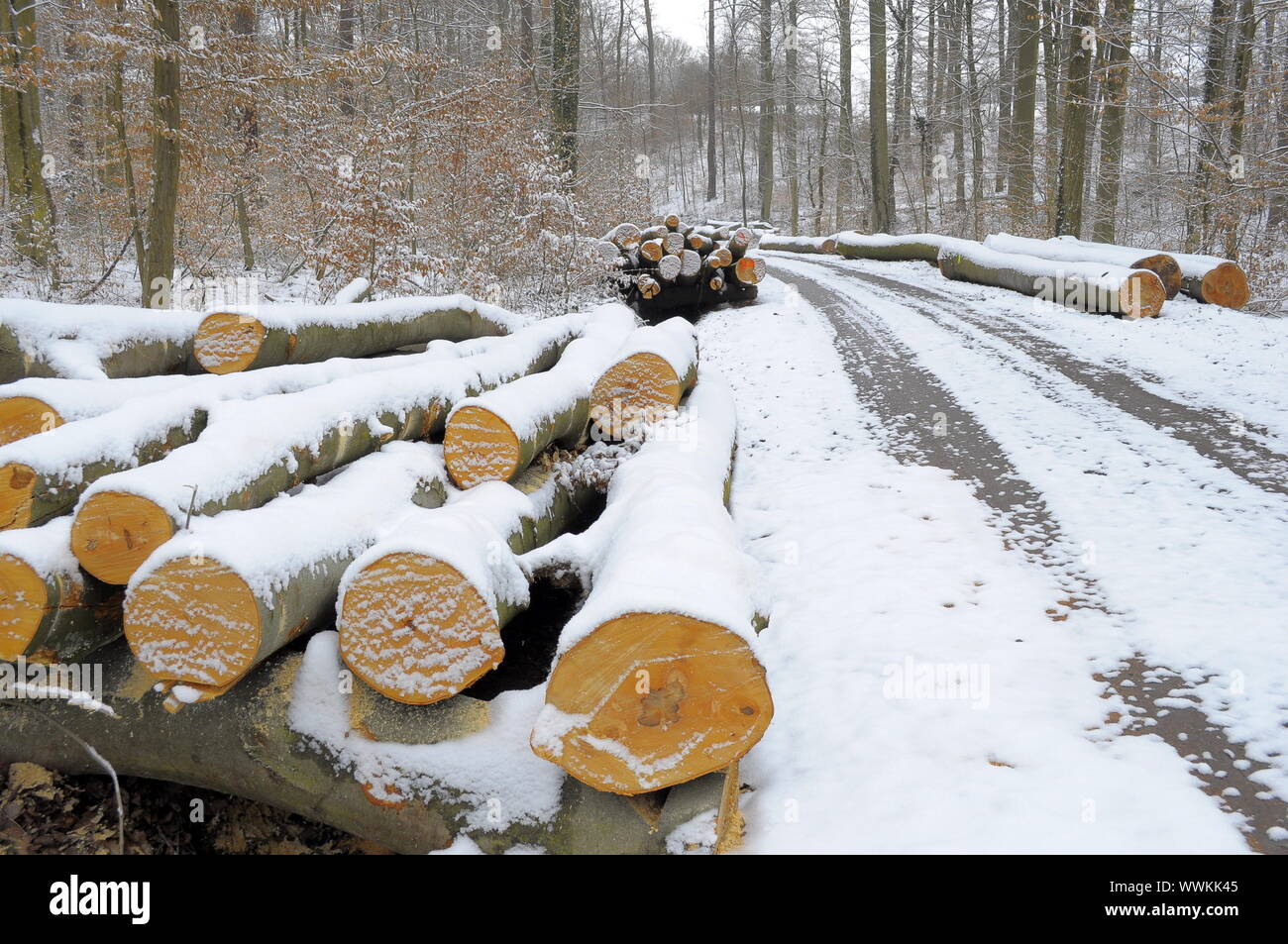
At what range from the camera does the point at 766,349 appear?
9.39m

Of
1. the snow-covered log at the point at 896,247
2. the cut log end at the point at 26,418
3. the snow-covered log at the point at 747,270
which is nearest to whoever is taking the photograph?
the cut log end at the point at 26,418

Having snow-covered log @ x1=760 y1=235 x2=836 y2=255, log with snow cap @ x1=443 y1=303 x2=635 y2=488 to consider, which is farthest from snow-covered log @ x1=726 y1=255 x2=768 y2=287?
snow-covered log @ x1=760 y1=235 x2=836 y2=255

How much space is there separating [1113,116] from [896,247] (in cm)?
455

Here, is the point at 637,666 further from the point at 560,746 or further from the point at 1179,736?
the point at 1179,736

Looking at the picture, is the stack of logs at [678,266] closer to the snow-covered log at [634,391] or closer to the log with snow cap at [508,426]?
the snow-covered log at [634,391]

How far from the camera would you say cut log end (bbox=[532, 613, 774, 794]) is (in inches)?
92.2

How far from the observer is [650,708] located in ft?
7.77

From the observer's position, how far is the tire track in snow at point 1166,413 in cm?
484

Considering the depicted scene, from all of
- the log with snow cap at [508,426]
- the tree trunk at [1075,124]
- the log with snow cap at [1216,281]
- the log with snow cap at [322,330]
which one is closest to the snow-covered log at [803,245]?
the tree trunk at [1075,124]

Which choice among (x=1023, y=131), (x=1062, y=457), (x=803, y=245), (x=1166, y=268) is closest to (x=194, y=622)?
(x=1062, y=457)

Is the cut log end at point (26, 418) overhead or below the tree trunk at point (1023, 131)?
below

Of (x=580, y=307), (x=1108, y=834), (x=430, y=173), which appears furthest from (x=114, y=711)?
(x=430, y=173)

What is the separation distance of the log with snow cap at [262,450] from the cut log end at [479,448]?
396mm

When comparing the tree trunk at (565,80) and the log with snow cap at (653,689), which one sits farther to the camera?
the tree trunk at (565,80)
